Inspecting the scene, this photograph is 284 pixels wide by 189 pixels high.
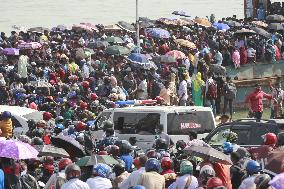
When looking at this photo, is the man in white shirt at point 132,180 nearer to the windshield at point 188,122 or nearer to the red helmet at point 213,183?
the red helmet at point 213,183

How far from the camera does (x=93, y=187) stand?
1507 cm

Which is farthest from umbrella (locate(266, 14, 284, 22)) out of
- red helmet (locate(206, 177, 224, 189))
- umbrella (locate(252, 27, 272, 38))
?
red helmet (locate(206, 177, 224, 189))

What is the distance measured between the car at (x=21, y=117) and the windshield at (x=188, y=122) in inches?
136

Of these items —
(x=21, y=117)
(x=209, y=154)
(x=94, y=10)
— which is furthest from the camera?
(x=94, y=10)

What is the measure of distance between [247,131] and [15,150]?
5.94 metres

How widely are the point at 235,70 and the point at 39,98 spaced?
30.8 ft

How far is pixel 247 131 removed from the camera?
2097cm

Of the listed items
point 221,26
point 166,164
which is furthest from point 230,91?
point 221,26

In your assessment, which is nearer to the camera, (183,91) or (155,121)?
(155,121)

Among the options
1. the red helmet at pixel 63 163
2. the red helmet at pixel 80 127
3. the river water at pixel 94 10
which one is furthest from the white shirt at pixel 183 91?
the river water at pixel 94 10

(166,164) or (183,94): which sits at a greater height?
(166,164)

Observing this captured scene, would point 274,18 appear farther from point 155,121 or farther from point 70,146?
point 70,146

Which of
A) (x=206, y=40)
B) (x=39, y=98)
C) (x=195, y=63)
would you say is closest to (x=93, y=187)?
(x=39, y=98)

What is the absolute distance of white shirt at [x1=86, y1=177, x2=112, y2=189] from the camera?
15.1 m
